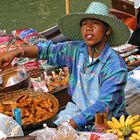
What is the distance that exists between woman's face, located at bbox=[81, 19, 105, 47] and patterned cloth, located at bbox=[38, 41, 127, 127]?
0.10 m

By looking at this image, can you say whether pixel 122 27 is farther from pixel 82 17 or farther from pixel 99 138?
pixel 99 138

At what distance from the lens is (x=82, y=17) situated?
263 cm

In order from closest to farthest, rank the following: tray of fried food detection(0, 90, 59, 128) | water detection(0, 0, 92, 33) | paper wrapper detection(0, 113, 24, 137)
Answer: paper wrapper detection(0, 113, 24, 137), tray of fried food detection(0, 90, 59, 128), water detection(0, 0, 92, 33)

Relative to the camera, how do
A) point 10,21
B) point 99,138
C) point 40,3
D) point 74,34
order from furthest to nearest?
point 40,3
point 10,21
point 74,34
point 99,138

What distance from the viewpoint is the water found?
8.59 metres

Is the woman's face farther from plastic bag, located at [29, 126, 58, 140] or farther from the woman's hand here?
plastic bag, located at [29, 126, 58, 140]

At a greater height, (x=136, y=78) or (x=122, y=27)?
(x=122, y=27)

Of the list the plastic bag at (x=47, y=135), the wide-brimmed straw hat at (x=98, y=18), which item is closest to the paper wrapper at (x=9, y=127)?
the plastic bag at (x=47, y=135)

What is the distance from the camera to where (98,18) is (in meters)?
2.54

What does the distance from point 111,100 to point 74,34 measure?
63 cm

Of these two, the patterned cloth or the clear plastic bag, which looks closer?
the clear plastic bag

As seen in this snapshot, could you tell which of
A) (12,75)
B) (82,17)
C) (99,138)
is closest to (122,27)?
(82,17)

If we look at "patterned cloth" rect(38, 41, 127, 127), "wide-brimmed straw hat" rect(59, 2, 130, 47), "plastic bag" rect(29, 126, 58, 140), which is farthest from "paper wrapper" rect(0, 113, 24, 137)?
"wide-brimmed straw hat" rect(59, 2, 130, 47)

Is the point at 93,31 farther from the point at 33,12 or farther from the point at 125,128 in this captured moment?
the point at 33,12
